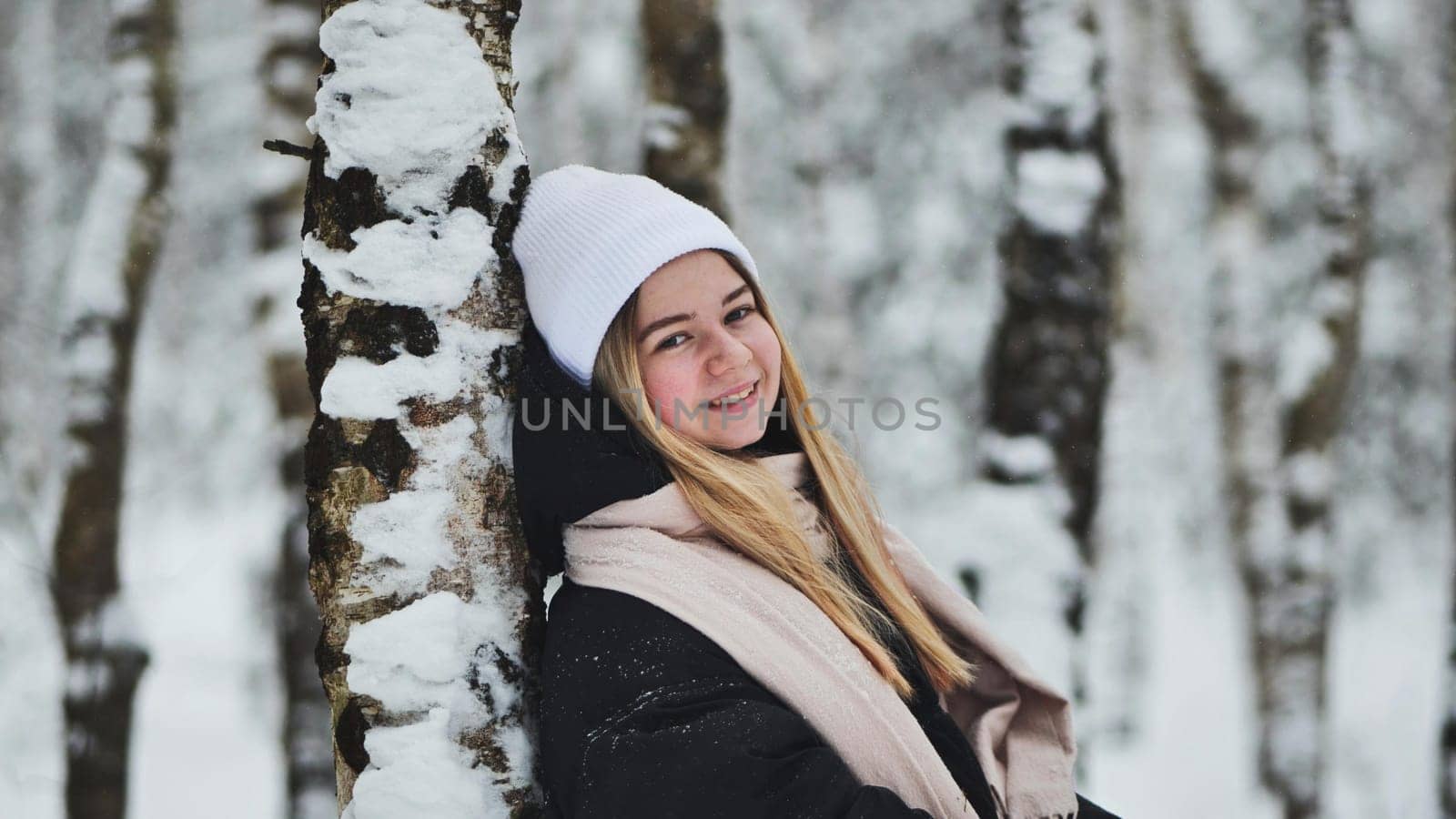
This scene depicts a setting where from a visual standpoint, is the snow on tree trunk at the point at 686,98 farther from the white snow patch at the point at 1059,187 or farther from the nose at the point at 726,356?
the nose at the point at 726,356

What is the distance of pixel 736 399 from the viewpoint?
1864 millimetres

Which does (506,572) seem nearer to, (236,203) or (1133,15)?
(236,203)

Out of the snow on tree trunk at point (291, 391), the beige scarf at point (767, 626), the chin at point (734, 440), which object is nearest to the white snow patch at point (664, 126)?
the snow on tree trunk at point (291, 391)

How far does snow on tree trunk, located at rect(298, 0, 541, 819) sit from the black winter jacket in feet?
0.33

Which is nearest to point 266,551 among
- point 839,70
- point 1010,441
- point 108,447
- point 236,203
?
point 236,203

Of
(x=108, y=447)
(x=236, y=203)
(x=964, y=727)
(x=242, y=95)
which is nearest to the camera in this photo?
(x=964, y=727)

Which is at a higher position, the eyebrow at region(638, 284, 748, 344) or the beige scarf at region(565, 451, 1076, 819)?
the eyebrow at region(638, 284, 748, 344)

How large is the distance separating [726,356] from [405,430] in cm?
54

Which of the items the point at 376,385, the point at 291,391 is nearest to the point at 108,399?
the point at 291,391

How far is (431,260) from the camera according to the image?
64.2 inches

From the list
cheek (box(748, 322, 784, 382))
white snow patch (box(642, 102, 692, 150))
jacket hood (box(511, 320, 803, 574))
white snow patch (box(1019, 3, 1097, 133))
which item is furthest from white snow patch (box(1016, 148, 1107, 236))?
jacket hood (box(511, 320, 803, 574))

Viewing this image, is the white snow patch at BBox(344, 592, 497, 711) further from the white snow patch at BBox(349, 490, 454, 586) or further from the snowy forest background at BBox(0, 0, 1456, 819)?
the snowy forest background at BBox(0, 0, 1456, 819)

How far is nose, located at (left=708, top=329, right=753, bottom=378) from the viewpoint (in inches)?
72.1

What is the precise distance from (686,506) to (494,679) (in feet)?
1.29
